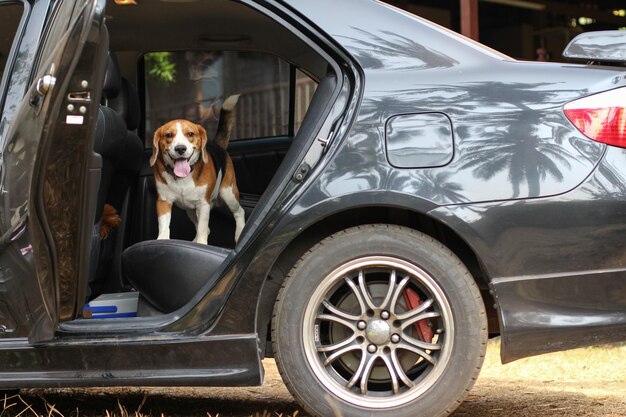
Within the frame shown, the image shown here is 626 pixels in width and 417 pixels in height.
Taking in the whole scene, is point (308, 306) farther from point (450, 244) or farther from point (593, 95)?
point (593, 95)

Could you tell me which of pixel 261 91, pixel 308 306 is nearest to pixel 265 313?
pixel 308 306

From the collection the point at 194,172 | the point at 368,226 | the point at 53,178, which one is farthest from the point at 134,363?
the point at 194,172

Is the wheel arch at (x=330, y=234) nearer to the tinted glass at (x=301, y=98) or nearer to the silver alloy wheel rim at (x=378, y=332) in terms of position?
the silver alloy wheel rim at (x=378, y=332)

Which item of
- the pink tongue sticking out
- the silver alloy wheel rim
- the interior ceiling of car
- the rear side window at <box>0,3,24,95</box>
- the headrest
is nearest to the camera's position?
the silver alloy wheel rim

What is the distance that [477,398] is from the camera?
15.6 ft

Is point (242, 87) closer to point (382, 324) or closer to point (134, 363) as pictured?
point (134, 363)

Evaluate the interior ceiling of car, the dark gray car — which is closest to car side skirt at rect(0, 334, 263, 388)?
the dark gray car

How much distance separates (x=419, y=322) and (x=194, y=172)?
2.50 meters

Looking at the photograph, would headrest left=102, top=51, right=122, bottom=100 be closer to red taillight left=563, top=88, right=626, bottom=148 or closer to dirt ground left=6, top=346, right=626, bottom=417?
dirt ground left=6, top=346, right=626, bottom=417

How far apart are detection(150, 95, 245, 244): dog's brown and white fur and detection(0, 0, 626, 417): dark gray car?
5.39 ft

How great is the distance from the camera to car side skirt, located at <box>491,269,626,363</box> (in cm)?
331

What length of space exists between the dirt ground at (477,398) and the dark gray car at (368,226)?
401 millimetres

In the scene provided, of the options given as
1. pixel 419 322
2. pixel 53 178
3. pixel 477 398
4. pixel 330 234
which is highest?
pixel 53 178

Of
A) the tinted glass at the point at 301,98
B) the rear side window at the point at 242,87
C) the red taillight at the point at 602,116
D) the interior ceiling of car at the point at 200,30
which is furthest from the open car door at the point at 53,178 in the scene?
the tinted glass at the point at 301,98
